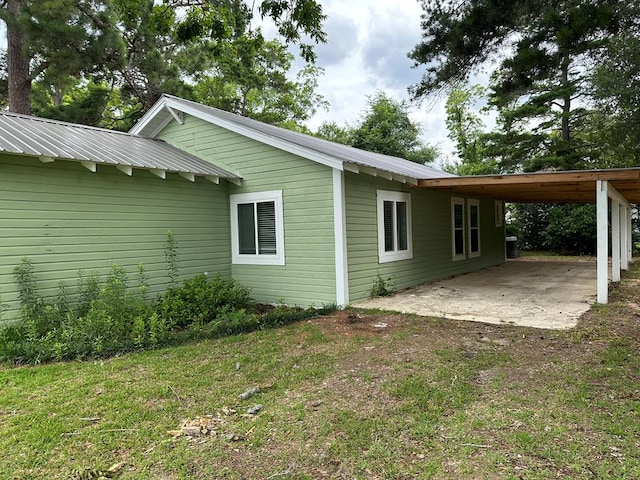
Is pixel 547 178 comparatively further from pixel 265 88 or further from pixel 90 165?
pixel 265 88

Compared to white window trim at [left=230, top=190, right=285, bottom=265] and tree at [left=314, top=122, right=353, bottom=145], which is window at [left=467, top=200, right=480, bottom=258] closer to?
white window trim at [left=230, top=190, right=285, bottom=265]

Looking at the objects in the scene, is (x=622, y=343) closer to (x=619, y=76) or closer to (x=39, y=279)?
(x=39, y=279)

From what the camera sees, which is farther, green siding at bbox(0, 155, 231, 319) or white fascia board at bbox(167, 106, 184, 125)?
white fascia board at bbox(167, 106, 184, 125)

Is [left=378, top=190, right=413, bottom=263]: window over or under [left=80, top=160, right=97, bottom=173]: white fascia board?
under

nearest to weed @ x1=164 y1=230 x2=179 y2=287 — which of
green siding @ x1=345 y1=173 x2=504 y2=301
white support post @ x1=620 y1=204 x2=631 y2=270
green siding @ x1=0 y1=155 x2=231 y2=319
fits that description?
green siding @ x1=0 y1=155 x2=231 y2=319

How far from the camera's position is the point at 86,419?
119 inches

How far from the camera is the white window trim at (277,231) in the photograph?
759 centimetres

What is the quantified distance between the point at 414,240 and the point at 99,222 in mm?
6124

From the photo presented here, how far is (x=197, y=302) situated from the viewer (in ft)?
20.7

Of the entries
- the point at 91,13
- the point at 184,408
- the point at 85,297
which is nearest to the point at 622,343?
the point at 184,408

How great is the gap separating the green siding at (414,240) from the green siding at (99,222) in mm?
2735

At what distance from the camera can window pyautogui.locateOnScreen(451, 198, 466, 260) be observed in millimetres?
11070

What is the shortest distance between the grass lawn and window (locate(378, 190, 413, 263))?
3.27m

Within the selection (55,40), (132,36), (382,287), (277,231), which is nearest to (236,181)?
(277,231)
